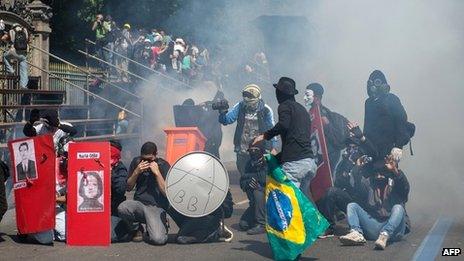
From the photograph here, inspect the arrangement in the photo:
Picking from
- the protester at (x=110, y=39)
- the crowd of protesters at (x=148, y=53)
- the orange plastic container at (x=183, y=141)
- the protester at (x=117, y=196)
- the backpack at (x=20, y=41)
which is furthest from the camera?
the crowd of protesters at (x=148, y=53)

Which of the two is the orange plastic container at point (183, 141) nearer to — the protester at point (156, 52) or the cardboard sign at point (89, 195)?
the cardboard sign at point (89, 195)

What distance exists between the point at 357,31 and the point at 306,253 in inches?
455

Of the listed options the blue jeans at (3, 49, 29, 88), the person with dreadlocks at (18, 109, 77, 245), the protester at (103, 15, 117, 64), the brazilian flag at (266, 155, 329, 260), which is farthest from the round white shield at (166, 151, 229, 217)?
the protester at (103, 15, 117, 64)

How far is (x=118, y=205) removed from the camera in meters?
9.52

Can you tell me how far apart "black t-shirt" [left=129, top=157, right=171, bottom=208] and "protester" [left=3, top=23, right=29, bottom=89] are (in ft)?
26.2

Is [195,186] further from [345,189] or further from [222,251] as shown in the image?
[345,189]

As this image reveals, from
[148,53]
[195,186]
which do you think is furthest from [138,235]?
[148,53]

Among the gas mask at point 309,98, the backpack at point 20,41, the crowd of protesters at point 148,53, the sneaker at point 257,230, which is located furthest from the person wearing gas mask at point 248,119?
the crowd of protesters at point 148,53

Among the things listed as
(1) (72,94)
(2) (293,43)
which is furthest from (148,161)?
(2) (293,43)

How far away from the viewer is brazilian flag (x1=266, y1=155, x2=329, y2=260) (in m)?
8.36

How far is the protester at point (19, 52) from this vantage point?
1682 centimetres

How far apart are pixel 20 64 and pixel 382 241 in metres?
9.85

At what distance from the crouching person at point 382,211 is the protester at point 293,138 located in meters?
0.79

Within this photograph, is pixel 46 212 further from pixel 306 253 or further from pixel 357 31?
pixel 357 31
